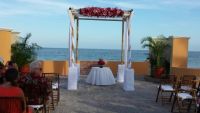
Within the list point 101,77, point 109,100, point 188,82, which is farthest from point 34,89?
point 101,77

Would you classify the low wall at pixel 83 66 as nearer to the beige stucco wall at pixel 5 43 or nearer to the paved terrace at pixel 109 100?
the paved terrace at pixel 109 100

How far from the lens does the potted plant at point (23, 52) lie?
1573 cm

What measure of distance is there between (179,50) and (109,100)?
6417 mm

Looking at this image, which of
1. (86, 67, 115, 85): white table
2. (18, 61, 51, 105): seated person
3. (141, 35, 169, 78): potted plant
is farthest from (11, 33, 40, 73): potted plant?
(18, 61, 51, 105): seated person

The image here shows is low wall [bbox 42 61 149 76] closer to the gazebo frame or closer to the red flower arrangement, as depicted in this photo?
the gazebo frame

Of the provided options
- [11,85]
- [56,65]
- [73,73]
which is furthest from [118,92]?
[11,85]

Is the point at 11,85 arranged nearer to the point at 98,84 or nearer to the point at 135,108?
the point at 135,108

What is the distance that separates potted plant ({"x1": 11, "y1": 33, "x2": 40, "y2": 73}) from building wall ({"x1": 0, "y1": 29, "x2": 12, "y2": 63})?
0.84 metres

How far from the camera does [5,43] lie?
1454cm

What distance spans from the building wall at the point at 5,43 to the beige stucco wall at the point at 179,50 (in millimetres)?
6600

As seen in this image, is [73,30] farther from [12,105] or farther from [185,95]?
[12,105]

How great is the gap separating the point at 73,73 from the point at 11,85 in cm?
851

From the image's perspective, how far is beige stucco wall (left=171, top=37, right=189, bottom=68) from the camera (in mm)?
17562

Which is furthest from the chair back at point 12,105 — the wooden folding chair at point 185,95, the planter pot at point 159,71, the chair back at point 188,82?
the planter pot at point 159,71
